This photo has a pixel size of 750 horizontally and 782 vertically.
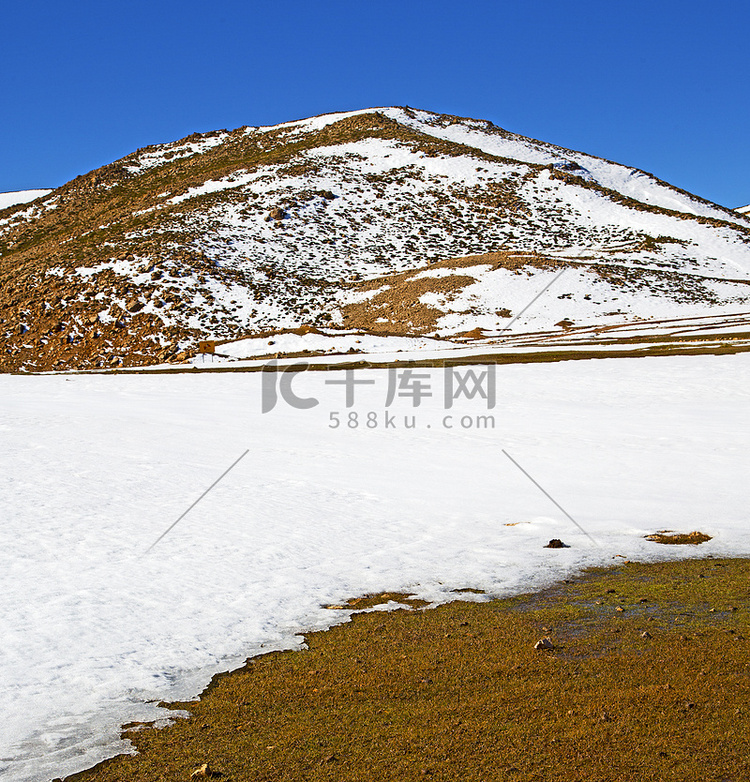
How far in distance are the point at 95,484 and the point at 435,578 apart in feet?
27.3

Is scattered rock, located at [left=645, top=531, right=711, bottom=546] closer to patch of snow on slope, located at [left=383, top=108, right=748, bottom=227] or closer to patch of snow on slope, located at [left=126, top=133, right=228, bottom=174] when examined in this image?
patch of snow on slope, located at [left=383, top=108, right=748, bottom=227]

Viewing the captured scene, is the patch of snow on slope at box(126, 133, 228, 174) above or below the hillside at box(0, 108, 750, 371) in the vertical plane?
above

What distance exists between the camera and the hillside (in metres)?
58.5

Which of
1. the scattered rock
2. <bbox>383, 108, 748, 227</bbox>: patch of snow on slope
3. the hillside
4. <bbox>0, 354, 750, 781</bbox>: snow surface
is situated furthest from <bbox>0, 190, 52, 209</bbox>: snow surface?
the scattered rock

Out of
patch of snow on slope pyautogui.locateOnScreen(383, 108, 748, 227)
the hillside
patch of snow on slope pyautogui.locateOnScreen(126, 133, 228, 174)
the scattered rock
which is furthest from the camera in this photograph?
patch of snow on slope pyautogui.locateOnScreen(126, 133, 228, 174)

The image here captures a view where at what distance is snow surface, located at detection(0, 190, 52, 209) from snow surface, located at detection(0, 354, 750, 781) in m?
143

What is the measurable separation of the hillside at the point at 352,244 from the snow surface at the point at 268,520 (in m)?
26.5

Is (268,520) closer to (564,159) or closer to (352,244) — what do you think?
(352,244)

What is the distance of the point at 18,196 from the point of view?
509ft

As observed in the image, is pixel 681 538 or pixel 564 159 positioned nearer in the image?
pixel 681 538

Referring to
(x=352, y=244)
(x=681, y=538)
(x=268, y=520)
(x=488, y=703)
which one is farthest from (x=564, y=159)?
(x=488, y=703)

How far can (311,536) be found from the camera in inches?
463

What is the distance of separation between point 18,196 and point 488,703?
175024 millimetres

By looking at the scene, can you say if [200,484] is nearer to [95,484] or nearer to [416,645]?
[95,484]
